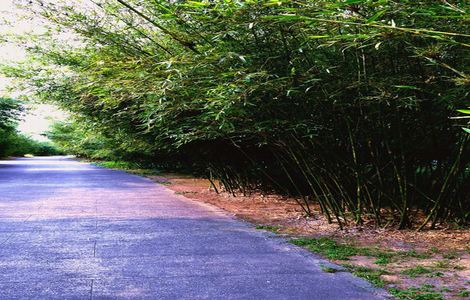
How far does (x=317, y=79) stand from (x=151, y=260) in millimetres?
1958

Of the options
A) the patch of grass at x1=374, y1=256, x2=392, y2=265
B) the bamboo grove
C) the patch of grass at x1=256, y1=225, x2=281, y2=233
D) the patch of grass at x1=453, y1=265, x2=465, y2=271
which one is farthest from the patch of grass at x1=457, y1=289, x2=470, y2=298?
the patch of grass at x1=256, y1=225, x2=281, y2=233

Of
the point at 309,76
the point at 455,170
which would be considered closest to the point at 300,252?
the point at 309,76

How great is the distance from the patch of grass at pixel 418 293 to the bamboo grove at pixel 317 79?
1.34 metres

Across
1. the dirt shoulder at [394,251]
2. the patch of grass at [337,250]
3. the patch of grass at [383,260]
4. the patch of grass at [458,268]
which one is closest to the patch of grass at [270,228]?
the dirt shoulder at [394,251]

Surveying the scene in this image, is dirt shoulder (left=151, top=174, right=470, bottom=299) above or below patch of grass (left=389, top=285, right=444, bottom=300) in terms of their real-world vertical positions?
above

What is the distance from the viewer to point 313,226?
547 cm

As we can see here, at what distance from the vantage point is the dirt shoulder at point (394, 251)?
118 inches

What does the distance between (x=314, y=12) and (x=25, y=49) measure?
24.5 feet

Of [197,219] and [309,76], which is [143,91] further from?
[197,219]

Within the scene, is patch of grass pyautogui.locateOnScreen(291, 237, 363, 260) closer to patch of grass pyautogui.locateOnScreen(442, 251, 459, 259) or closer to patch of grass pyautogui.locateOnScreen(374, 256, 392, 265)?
patch of grass pyautogui.locateOnScreen(374, 256, 392, 265)

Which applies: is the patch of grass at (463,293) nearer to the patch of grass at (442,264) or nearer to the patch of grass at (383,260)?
the patch of grass at (442,264)

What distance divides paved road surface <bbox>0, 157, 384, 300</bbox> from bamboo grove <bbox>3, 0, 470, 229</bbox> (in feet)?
3.91

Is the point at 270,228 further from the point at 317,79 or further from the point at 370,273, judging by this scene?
the point at 317,79

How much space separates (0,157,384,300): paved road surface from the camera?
9.35 ft
